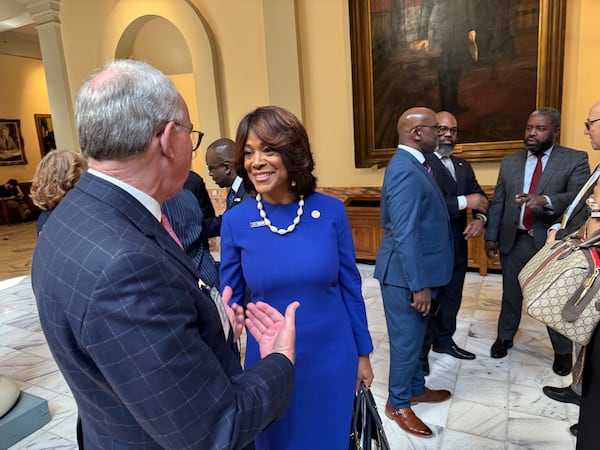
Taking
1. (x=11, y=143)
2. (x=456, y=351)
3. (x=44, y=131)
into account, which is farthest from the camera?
(x=44, y=131)

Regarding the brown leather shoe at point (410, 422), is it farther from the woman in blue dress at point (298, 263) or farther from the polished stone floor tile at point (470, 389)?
the woman in blue dress at point (298, 263)

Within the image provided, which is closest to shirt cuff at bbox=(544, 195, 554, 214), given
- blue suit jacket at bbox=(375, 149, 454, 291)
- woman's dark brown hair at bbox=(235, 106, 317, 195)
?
blue suit jacket at bbox=(375, 149, 454, 291)

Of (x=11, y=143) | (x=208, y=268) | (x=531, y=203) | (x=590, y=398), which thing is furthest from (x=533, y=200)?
(x=11, y=143)

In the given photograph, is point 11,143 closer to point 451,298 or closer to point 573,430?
point 451,298

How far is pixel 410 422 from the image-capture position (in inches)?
100

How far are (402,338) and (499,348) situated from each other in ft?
4.93

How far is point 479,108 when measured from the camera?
5.54 m

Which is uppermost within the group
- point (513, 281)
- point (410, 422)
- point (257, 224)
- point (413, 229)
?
point (257, 224)

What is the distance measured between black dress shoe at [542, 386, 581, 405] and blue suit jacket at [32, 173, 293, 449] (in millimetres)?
2792

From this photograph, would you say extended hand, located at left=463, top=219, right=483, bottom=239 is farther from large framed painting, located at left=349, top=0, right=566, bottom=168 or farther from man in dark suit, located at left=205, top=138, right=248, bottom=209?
large framed painting, located at left=349, top=0, right=566, bottom=168

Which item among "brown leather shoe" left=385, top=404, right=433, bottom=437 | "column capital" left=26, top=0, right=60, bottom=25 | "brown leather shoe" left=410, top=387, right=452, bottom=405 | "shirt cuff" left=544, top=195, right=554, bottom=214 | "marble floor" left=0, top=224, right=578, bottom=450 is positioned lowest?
"marble floor" left=0, top=224, right=578, bottom=450

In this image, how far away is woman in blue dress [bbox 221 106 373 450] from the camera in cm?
163

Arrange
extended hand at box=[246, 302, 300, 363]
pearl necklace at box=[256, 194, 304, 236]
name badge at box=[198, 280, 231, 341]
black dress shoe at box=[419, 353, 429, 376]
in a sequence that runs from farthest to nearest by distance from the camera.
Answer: black dress shoe at box=[419, 353, 429, 376] < pearl necklace at box=[256, 194, 304, 236] < extended hand at box=[246, 302, 300, 363] < name badge at box=[198, 280, 231, 341]

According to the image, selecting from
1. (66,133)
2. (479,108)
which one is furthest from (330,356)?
(66,133)
